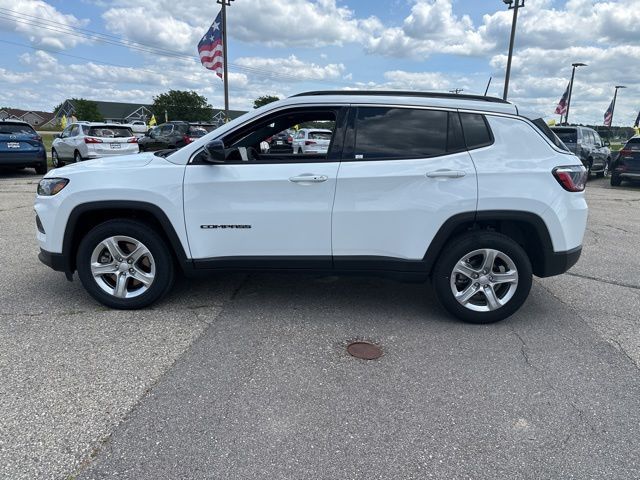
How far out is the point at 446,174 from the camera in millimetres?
3725

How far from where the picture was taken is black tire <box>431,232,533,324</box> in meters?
3.85

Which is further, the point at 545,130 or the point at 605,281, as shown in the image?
the point at 605,281

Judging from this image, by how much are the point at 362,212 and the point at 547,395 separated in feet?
6.02

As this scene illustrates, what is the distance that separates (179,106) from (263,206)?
291ft

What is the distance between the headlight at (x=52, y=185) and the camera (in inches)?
157

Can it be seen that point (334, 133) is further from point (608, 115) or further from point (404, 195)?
point (608, 115)

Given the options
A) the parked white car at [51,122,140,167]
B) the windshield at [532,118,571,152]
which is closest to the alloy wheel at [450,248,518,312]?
the windshield at [532,118,571,152]

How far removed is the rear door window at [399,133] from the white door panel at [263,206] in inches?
13.3

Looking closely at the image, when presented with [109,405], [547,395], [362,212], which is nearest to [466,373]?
[547,395]

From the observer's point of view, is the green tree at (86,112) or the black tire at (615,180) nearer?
the black tire at (615,180)

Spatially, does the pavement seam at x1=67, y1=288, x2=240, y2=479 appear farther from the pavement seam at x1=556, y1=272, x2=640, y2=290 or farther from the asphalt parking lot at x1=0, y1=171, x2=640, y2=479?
the pavement seam at x1=556, y1=272, x2=640, y2=290

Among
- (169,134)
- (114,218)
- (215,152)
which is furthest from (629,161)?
(169,134)

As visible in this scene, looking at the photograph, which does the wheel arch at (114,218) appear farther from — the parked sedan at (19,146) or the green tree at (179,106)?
the green tree at (179,106)

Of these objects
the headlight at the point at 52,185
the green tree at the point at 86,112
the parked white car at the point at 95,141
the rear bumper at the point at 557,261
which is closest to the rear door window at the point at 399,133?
the rear bumper at the point at 557,261
